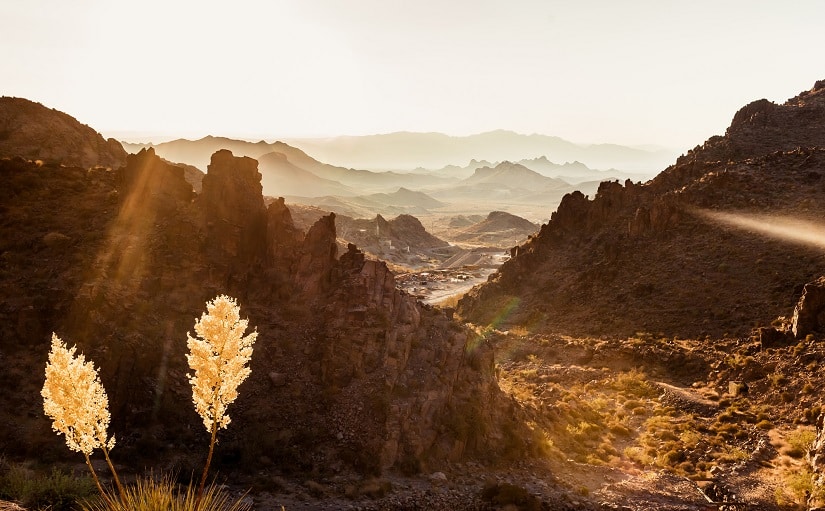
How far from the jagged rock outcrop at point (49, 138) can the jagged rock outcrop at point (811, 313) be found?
60163 mm

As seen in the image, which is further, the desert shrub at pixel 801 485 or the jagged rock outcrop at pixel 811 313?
the jagged rock outcrop at pixel 811 313

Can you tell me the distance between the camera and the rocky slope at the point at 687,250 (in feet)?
120

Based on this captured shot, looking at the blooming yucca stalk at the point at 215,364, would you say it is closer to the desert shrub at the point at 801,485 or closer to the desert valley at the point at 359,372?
the desert valley at the point at 359,372

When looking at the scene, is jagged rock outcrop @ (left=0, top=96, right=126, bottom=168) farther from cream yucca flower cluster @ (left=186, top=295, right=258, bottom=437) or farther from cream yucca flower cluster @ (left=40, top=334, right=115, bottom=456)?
cream yucca flower cluster @ (left=186, top=295, right=258, bottom=437)

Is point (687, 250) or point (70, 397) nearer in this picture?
point (70, 397)

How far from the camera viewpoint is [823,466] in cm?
1794

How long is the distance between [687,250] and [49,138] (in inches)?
2624

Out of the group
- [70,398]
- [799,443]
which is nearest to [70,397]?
[70,398]

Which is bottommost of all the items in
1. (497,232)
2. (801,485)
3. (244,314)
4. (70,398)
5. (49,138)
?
(801,485)

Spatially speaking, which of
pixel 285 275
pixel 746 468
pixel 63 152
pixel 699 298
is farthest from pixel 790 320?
pixel 63 152

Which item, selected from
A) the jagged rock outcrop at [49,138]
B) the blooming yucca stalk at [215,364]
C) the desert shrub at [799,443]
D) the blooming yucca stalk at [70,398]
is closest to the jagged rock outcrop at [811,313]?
the desert shrub at [799,443]

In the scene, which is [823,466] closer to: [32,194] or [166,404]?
[166,404]

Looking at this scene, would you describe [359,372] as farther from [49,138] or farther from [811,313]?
[49,138]

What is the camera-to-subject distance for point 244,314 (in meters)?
21.8
